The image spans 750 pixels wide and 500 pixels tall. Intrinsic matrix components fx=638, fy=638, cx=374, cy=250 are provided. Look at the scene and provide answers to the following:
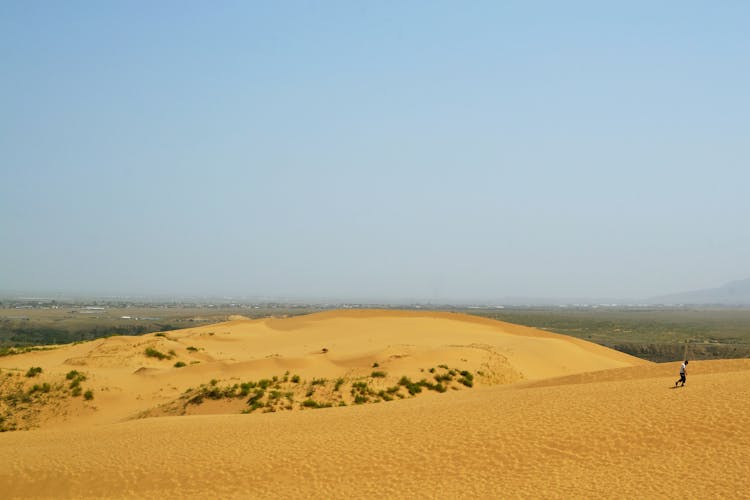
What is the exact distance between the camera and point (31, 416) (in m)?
25.7

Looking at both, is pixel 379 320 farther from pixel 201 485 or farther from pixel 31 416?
pixel 201 485

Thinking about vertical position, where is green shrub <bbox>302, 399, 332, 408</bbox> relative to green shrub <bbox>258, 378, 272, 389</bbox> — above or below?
below

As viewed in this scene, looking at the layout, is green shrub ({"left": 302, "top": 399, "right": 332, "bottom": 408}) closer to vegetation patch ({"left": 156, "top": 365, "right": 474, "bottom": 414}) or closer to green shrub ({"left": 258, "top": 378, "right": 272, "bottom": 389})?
vegetation patch ({"left": 156, "top": 365, "right": 474, "bottom": 414})

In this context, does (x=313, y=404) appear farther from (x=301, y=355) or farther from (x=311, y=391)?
(x=301, y=355)

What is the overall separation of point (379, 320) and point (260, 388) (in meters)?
30.5

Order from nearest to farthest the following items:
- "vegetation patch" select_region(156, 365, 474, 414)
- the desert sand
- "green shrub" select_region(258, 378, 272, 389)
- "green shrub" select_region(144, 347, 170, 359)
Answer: the desert sand → "vegetation patch" select_region(156, 365, 474, 414) → "green shrub" select_region(258, 378, 272, 389) → "green shrub" select_region(144, 347, 170, 359)

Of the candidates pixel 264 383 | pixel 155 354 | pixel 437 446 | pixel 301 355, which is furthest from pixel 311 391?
pixel 155 354

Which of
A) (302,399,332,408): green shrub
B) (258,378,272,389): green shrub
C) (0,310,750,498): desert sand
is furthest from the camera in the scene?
(258,378,272,389): green shrub

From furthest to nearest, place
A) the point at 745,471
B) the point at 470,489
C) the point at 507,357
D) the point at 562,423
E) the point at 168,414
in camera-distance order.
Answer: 1. the point at 507,357
2. the point at 168,414
3. the point at 562,423
4. the point at 470,489
5. the point at 745,471

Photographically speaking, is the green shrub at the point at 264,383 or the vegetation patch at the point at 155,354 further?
the vegetation patch at the point at 155,354

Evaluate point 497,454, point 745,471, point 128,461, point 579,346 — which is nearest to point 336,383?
point 128,461

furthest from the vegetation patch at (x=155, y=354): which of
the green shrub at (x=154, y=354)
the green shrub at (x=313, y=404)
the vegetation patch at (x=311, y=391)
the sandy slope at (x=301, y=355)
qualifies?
the green shrub at (x=313, y=404)

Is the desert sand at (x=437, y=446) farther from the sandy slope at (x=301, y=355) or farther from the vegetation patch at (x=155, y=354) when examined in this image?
the vegetation patch at (x=155, y=354)

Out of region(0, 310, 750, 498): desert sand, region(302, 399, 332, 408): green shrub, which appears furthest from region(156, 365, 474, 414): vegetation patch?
region(0, 310, 750, 498): desert sand
